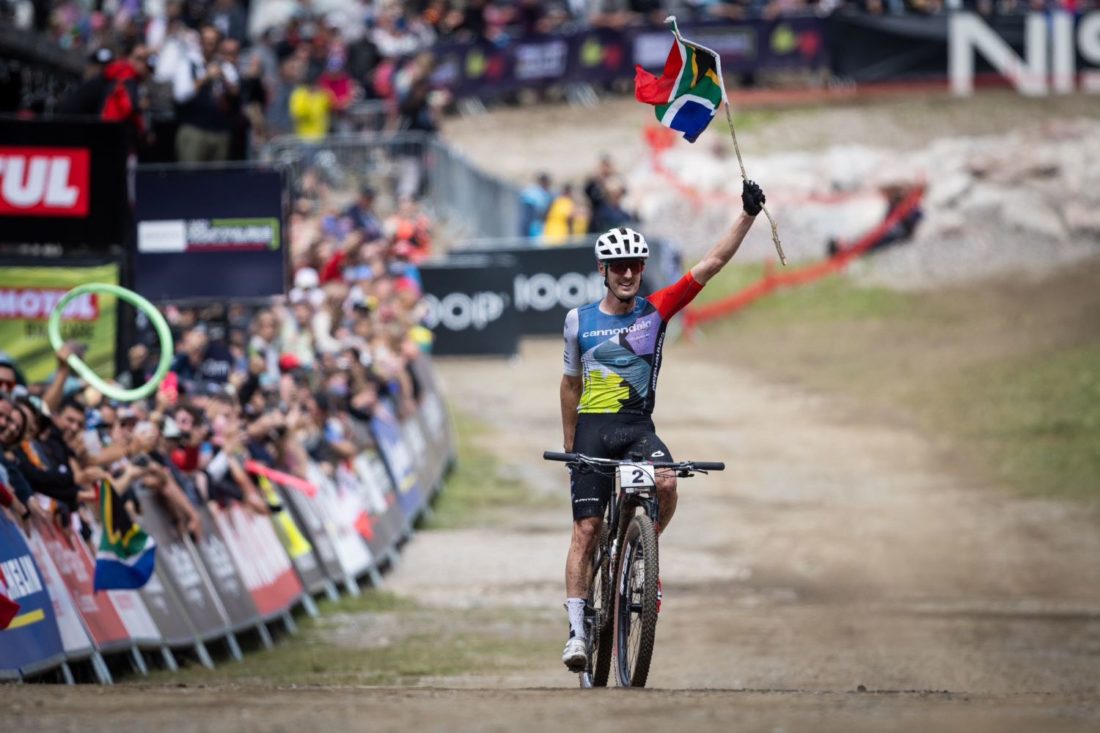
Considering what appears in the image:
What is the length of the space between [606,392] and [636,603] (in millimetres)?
1121

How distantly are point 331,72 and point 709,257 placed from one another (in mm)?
24402

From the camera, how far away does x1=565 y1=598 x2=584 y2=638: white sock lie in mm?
10312

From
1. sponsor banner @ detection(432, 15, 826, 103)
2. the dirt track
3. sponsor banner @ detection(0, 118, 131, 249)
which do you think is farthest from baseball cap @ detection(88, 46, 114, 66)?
sponsor banner @ detection(432, 15, 826, 103)

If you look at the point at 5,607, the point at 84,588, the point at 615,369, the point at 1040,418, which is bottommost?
the point at 1040,418

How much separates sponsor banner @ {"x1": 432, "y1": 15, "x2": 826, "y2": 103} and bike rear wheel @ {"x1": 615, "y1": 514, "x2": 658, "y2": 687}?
30.2m

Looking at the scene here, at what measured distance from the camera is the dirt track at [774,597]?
867 centimetres

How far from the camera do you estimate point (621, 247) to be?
10.2 m

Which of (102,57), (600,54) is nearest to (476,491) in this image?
(102,57)

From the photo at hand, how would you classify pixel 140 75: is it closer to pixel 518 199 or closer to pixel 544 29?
pixel 518 199

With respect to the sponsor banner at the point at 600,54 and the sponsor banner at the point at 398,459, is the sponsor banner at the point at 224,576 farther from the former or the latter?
the sponsor banner at the point at 600,54

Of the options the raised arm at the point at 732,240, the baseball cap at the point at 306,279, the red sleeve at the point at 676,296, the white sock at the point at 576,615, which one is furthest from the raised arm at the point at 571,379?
the baseball cap at the point at 306,279

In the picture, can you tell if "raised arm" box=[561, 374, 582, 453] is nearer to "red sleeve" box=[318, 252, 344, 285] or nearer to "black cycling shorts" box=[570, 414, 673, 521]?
"black cycling shorts" box=[570, 414, 673, 521]

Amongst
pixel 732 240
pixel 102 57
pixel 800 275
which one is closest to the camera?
pixel 732 240

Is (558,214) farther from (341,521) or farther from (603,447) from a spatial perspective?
(603,447)
